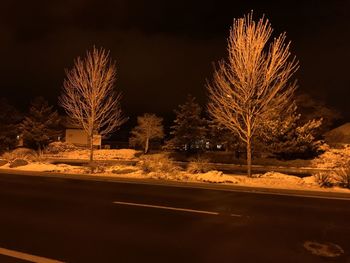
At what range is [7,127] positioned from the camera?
54812mm

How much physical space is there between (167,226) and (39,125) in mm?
45644


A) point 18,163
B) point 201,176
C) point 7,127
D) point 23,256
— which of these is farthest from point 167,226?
point 7,127

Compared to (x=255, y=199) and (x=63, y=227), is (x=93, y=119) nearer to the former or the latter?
(x=255, y=199)

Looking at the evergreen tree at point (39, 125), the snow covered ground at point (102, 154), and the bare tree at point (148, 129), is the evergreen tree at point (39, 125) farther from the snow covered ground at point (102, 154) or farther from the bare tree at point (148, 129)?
the bare tree at point (148, 129)

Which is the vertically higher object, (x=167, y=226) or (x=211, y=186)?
(x=211, y=186)

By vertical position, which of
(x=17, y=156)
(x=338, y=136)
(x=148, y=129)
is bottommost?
(x=17, y=156)

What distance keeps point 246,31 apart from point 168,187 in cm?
864

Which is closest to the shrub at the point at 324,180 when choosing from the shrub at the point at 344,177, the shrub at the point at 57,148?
the shrub at the point at 344,177

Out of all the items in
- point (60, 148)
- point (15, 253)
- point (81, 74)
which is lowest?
point (15, 253)

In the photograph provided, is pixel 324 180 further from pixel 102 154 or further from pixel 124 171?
pixel 102 154

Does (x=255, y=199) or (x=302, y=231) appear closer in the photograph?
(x=302, y=231)

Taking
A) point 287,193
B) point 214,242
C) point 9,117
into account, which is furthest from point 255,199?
point 9,117

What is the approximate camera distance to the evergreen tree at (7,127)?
179 feet

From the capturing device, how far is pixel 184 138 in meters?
45.2
